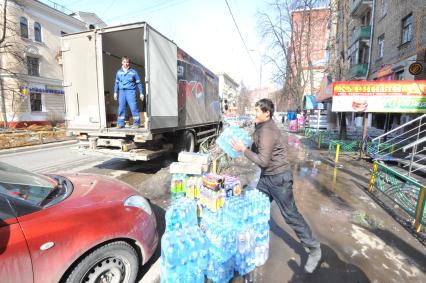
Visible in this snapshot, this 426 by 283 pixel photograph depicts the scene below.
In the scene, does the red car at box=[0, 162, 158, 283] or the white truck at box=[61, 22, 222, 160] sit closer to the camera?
the red car at box=[0, 162, 158, 283]

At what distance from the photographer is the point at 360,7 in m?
19.9

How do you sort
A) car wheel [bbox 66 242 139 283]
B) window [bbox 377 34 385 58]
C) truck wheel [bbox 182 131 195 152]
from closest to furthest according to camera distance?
car wheel [bbox 66 242 139 283] < truck wheel [bbox 182 131 195 152] < window [bbox 377 34 385 58]

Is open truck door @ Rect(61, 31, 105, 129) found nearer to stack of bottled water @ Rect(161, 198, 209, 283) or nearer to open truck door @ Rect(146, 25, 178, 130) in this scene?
open truck door @ Rect(146, 25, 178, 130)

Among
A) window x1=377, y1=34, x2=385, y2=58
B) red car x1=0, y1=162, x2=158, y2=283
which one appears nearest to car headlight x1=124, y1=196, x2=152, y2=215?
red car x1=0, y1=162, x2=158, y2=283

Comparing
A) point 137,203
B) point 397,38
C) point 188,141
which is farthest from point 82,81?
point 397,38

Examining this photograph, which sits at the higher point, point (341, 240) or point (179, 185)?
point (179, 185)

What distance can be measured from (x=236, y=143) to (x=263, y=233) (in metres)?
1.17

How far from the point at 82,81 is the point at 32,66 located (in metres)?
22.5

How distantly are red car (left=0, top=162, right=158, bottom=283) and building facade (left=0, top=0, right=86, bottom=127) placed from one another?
75.6 feet

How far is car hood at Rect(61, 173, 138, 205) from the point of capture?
2.27 m

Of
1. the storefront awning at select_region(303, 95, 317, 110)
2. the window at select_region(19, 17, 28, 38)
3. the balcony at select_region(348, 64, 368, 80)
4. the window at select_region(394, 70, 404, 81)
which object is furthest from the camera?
the storefront awning at select_region(303, 95, 317, 110)

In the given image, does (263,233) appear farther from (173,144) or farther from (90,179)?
(173,144)

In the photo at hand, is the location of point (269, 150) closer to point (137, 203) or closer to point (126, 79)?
point (137, 203)

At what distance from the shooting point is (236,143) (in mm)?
2639
